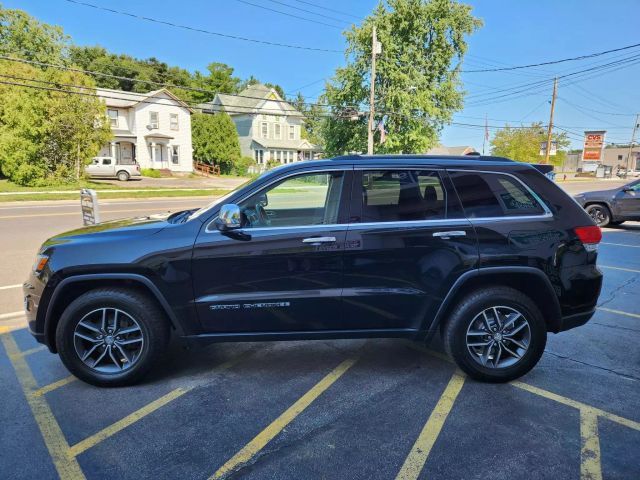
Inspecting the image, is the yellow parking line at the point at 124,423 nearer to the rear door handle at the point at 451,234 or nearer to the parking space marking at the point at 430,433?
the parking space marking at the point at 430,433

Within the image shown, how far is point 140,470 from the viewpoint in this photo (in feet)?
8.20

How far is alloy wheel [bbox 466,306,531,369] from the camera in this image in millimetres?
3480

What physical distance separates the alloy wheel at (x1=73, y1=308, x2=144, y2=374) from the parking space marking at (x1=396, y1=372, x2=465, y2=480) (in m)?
2.16

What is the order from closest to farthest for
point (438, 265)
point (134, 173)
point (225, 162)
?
point (438, 265) < point (134, 173) < point (225, 162)

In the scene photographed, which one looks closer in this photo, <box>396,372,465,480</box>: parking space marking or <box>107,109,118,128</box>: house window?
<box>396,372,465,480</box>: parking space marking

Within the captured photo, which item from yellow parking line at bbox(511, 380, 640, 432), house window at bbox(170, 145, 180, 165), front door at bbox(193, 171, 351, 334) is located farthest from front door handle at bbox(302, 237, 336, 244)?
house window at bbox(170, 145, 180, 165)

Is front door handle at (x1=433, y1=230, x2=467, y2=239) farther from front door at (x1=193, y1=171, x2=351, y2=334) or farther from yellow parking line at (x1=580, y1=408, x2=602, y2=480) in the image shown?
yellow parking line at (x1=580, y1=408, x2=602, y2=480)

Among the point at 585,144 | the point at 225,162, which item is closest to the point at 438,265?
the point at 225,162

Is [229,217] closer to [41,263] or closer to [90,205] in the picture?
[41,263]

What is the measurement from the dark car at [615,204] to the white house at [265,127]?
40013mm

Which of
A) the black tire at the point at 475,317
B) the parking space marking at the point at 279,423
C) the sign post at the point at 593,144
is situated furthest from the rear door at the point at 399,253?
the sign post at the point at 593,144

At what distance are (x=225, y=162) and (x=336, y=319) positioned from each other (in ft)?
145

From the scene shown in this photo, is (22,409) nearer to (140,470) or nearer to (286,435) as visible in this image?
(140,470)

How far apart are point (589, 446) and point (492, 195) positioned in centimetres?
188
